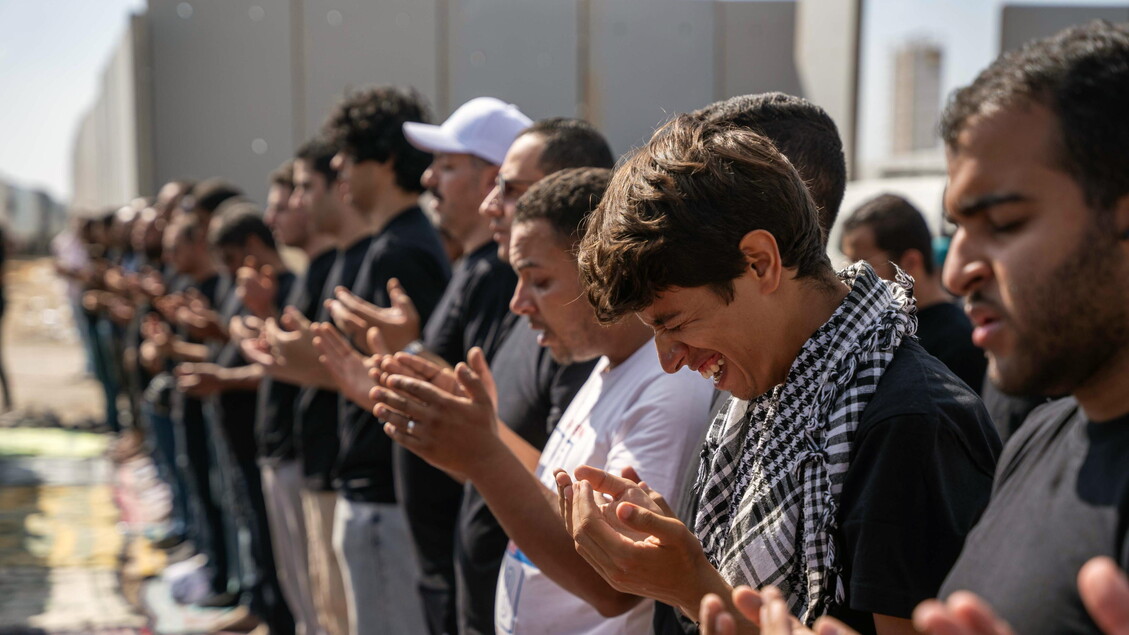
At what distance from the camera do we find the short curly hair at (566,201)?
7.84 feet

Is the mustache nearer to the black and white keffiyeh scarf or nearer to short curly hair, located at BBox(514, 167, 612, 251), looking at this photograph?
the black and white keffiyeh scarf

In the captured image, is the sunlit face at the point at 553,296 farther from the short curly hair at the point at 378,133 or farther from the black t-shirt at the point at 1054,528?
the short curly hair at the point at 378,133

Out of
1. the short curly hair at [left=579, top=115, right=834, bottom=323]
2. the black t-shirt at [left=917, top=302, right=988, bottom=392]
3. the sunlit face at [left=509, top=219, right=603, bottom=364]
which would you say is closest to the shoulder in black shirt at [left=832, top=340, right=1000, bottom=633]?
the short curly hair at [left=579, top=115, right=834, bottom=323]

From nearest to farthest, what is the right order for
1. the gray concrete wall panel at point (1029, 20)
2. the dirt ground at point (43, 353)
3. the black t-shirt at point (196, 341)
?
the black t-shirt at point (196, 341) < the gray concrete wall panel at point (1029, 20) < the dirt ground at point (43, 353)

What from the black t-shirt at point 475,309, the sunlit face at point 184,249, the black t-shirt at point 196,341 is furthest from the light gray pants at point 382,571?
the sunlit face at point 184,249

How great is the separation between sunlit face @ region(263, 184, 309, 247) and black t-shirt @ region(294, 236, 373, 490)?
0.59m

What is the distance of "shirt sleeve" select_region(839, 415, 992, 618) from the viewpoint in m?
1.40

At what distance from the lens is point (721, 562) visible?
1.70 metres

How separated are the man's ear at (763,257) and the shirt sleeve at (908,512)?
0.27 meters

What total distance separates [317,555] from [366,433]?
2.47 ft

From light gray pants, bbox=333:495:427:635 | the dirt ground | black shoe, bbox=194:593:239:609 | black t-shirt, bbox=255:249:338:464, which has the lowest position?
the dirt ground

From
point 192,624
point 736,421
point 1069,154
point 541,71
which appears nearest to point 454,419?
point 736,421

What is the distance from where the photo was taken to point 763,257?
161 cm

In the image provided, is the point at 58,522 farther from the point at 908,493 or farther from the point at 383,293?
the point at 908,493
